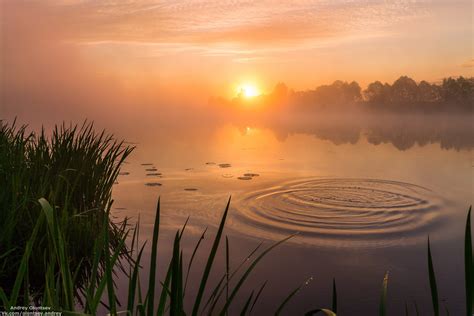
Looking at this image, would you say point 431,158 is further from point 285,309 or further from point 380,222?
point 285,309

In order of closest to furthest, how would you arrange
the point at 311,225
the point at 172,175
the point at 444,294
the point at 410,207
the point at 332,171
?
the point at 444,294 < the point at 311,225 < the point at 410,207 < the point at 172,175 < the point at 332,171

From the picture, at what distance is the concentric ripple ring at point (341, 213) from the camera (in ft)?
20.3

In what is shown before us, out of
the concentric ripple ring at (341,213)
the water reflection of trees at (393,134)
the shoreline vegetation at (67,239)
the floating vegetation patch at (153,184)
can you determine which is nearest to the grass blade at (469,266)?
the shoreline vegetation at (67,239)

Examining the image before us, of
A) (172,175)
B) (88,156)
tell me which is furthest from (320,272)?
(172,175)

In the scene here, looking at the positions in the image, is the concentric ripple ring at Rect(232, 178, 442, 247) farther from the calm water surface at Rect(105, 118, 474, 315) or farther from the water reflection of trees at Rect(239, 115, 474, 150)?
the water reflection of trees at Rect(239, 115, 474, 150)

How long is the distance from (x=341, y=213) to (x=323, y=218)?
0.47 meters

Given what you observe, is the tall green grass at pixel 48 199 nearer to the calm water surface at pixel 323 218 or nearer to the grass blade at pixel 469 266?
the calm water surface at pixel 323 218

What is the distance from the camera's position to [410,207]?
7.84 m

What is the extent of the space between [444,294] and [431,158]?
11950 mm

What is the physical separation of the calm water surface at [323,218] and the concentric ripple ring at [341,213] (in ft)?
0.05

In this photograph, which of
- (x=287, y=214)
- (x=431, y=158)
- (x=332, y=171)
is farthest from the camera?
(x=431, y=158)

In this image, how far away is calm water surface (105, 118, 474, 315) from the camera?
4.61 metres

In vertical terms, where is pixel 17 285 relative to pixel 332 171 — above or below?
above

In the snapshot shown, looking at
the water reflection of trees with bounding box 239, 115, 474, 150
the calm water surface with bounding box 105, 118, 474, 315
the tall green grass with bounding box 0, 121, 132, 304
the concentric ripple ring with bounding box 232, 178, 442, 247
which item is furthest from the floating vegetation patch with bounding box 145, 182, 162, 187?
the water reflection of trees with bounding box 239, 115, 474, 150
